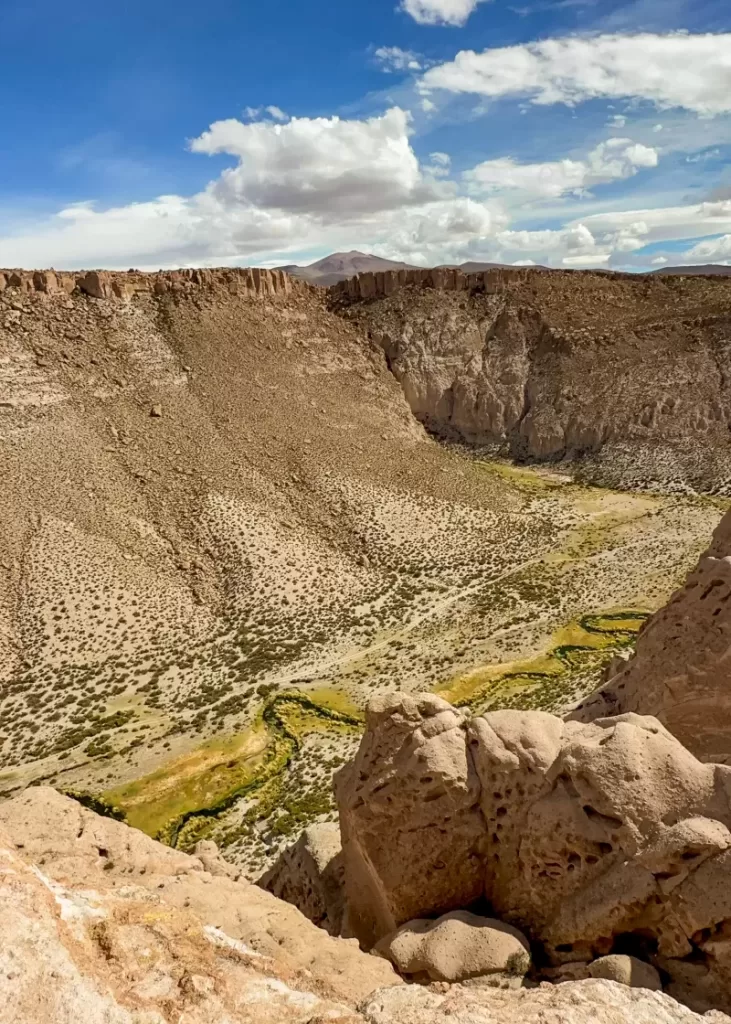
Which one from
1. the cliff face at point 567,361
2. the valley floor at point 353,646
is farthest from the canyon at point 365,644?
the cliff face at point 567,361

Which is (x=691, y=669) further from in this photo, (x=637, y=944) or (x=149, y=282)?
(x=149, y=282)

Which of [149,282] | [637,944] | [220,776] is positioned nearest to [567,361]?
[149,282]

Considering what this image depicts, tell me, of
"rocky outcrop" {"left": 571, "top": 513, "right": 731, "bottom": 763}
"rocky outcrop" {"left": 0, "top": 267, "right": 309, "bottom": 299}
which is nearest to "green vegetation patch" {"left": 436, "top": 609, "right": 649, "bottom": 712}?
"rocky outcrop" {"left": 571, "top": 513, "right": 731, "bottom": 763}

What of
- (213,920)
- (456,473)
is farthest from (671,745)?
(456,473)

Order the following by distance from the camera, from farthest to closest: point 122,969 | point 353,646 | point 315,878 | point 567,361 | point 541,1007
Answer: point 567,361 → point 353,646 → point 315,878 → point 541,1007 → point 122,969

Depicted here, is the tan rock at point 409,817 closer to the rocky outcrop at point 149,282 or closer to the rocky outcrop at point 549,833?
the rocky outcrop at point 549,833

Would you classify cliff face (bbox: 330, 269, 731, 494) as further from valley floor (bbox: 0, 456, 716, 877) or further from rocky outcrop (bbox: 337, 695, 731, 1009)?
rocky outcrop (bbox: 337, 695, 731, 1009)
